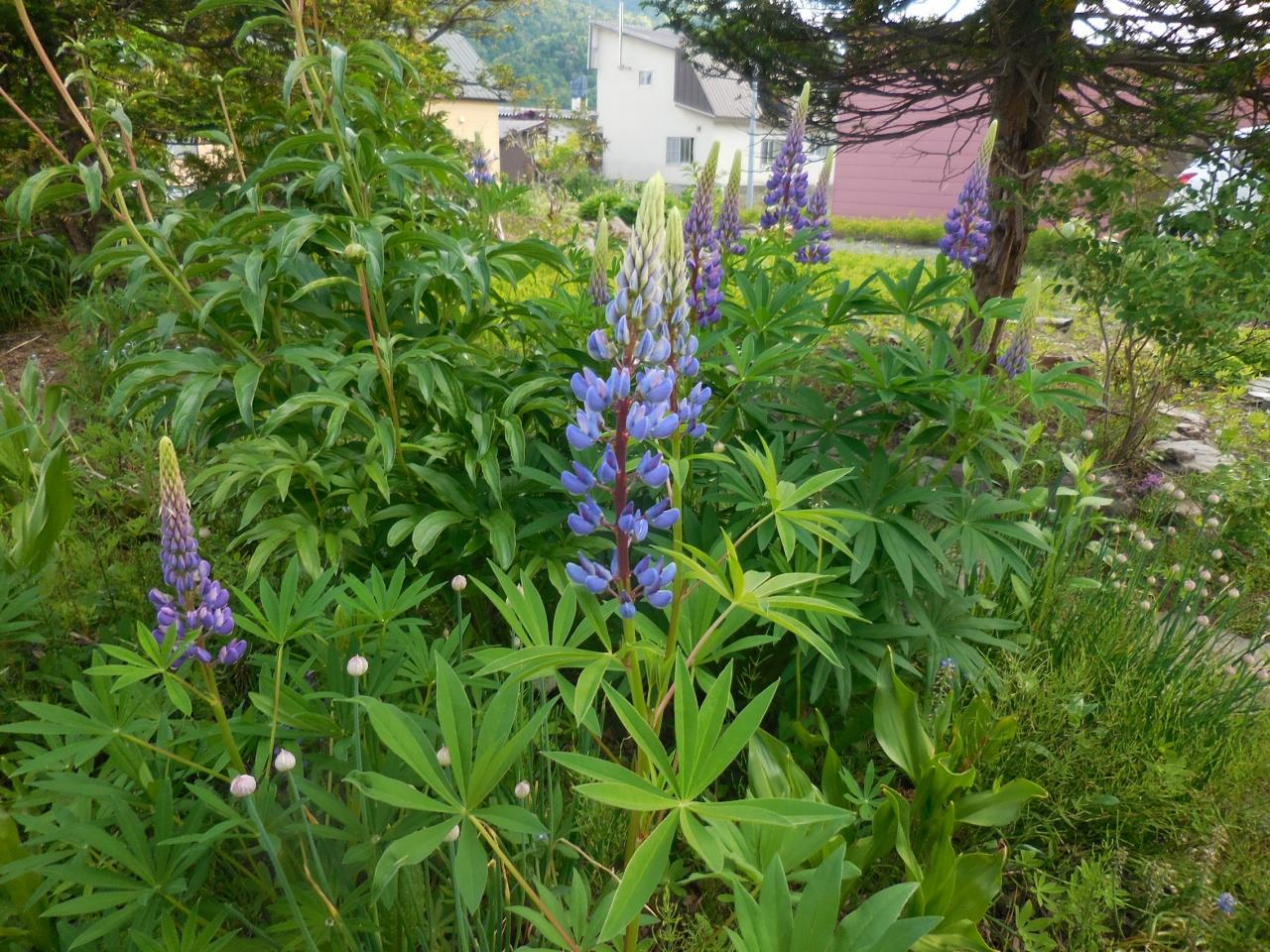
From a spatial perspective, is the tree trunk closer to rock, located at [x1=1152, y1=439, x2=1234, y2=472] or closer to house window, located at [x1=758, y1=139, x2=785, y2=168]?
house window, located at [x1=758, y1=139, x2=785, y2=168]

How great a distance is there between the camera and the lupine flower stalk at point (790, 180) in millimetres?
3277

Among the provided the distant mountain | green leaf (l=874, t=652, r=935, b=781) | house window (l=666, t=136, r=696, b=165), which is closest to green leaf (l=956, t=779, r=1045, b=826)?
green leaf (l=874, t=652, r=935, b=781)

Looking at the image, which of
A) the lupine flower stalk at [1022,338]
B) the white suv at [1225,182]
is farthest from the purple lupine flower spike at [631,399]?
the white suv at [1225,182]

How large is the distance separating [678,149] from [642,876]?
129 feet

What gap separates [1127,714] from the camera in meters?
2.24

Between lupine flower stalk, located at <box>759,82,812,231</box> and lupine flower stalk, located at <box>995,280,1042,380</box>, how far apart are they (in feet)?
3.54

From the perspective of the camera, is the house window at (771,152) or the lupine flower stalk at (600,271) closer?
the lupine flower stalk at (600,271)

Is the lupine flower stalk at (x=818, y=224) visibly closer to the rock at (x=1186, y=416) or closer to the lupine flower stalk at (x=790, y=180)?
the lupine flower stalk at (x=790, y=180)

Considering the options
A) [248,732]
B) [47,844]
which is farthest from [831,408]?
[47,844]

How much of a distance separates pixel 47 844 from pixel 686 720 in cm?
149

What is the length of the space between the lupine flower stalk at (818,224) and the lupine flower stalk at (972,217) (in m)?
0.49

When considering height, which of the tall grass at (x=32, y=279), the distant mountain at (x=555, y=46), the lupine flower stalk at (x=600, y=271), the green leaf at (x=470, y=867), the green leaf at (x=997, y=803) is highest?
the distant mountain at (x=555, y=46)

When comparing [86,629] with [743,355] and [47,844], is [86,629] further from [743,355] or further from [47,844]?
[743,355]

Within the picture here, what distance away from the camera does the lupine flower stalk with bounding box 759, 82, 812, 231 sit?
328cm
